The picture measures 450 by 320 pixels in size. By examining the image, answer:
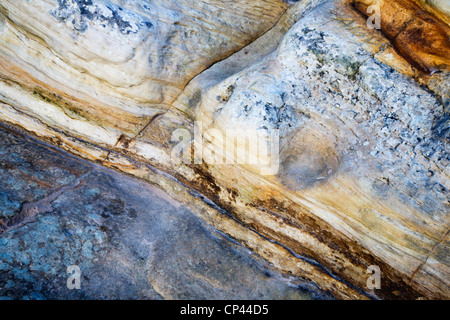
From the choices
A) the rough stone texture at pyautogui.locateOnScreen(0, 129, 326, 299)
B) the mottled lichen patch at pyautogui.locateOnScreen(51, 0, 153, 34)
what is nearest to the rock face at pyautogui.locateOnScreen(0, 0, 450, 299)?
the mottled lichen patch at pyautogui.locateOnScreen(51, 0, 153, 34)

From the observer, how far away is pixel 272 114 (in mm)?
2914

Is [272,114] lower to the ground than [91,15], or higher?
lower

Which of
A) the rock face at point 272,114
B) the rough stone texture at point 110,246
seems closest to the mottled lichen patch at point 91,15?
the rock face at point 272,114

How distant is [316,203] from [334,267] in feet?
2.13

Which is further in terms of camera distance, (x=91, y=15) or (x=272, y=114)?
(x=91, y=15)

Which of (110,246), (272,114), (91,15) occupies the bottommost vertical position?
(110,246)

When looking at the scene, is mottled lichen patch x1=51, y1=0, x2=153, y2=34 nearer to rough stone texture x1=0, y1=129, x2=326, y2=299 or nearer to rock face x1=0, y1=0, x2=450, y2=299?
rock face x1=0, y1=0, x2=450, y2=299

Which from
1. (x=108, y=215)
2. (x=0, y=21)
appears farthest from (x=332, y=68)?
(x=0, y=21)

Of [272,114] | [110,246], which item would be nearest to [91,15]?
[272,114]

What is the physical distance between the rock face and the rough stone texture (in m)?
0.18

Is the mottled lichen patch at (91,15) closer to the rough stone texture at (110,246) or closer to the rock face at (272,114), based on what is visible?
the rock face at (272,114)

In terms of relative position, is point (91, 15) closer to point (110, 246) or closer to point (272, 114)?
point (272, 114)

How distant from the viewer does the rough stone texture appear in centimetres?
290

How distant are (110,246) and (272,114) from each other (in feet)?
6.10
